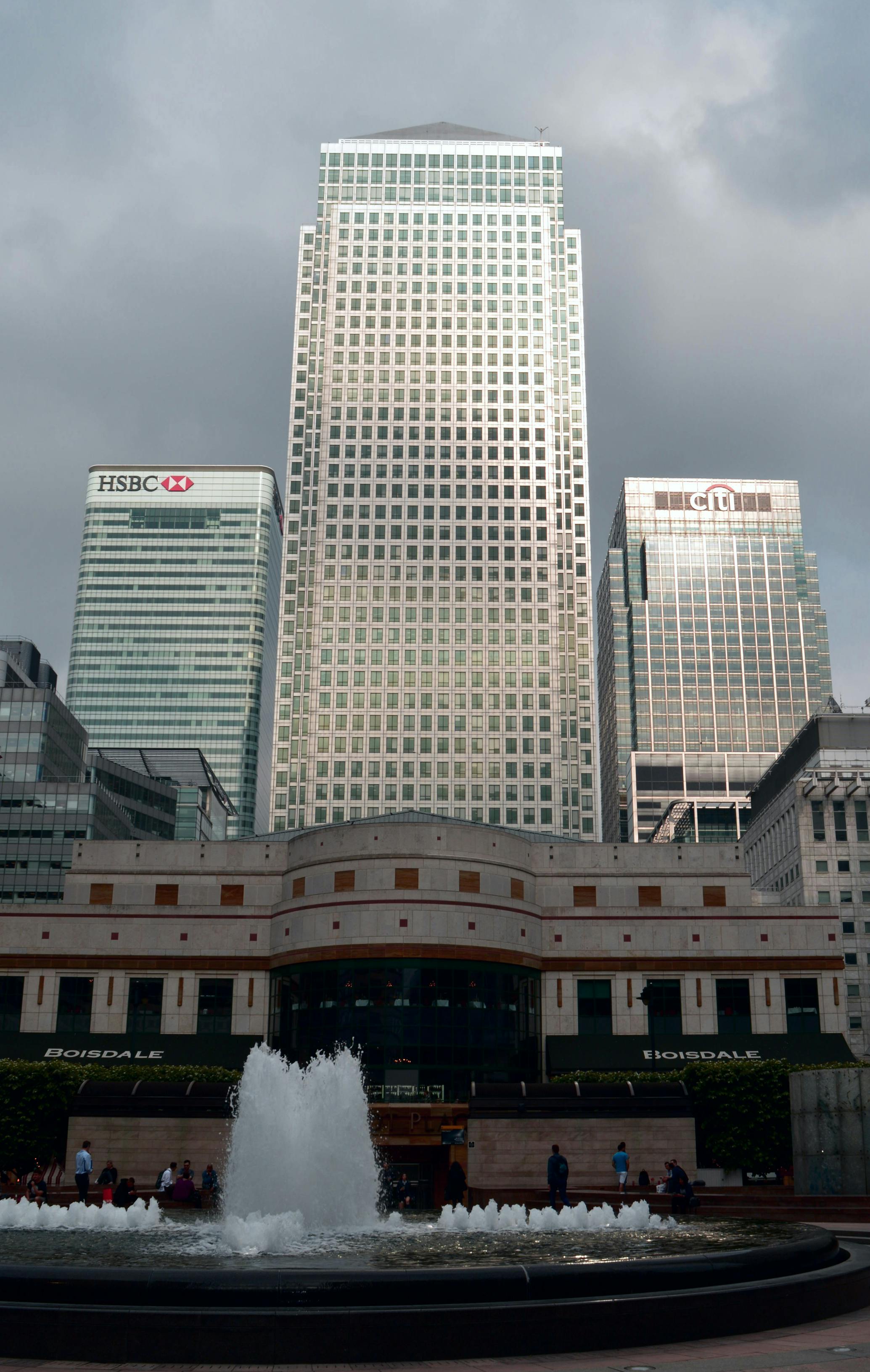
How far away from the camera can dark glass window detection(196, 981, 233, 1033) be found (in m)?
57.4

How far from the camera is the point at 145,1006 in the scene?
189 ft

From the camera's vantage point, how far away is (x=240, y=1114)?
92.2ft

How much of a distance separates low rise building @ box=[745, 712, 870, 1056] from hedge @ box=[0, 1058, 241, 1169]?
293 ft

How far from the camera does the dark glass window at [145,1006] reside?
187 ft

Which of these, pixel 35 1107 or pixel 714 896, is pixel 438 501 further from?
pixel 35 1107

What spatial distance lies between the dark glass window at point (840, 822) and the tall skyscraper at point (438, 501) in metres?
27.5

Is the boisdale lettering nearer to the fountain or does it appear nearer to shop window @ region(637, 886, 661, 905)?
shop window @ region(637, 886, 661, 905)

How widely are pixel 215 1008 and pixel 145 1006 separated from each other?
3320mm

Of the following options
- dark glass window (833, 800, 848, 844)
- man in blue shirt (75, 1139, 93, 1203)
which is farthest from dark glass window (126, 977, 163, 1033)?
dark glass window (833, 800, 848, 844)

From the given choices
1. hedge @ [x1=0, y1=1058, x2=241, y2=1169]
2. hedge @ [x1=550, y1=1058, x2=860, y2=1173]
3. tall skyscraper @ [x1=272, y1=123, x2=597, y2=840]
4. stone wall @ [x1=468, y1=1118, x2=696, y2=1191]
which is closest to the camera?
stone wall @ [x1=468, y1=1118, x2=696, y2=1191]

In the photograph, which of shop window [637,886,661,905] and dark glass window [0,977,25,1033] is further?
shop window [637,886,661,905]

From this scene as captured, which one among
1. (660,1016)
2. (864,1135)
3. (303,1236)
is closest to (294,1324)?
(303,1236)

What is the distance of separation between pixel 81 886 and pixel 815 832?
85382mm

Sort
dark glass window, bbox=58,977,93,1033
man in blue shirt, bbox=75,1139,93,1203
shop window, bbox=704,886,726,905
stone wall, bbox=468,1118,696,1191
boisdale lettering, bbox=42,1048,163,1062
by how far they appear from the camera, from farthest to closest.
Answer: shop window, bbox=704,886,726,905 < dark glass window, bbox=58,977,93,1033 < boisdale lettering, bbox=42,1048,163,1062 < stone wall, bbox=468,1118,696,1191 < man in blue shirt, bbox=75,1139,93,1203
